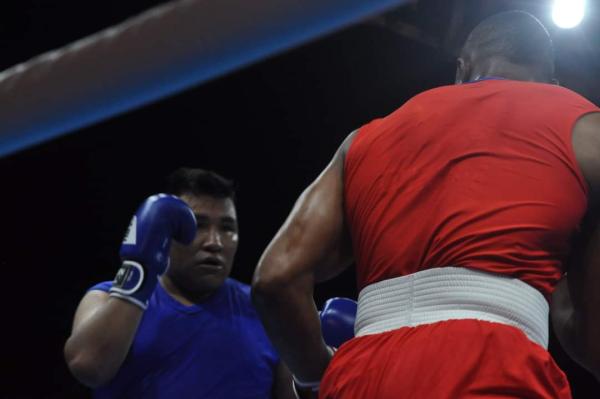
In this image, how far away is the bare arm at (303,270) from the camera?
130 cm

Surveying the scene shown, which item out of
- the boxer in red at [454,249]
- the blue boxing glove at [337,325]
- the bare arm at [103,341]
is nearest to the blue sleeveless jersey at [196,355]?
the bare arm at [103,341]

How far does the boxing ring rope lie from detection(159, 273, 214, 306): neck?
3.98 feet

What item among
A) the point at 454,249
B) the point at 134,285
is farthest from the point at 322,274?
the point at 134,285

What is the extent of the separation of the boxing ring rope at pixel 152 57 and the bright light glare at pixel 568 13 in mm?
3156

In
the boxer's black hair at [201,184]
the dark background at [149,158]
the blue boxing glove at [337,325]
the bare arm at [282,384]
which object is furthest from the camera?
the dark background at [149,158]

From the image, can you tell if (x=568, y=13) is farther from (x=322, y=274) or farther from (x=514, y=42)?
(x=322, y=274)

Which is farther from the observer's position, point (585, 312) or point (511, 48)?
point (511, 48)

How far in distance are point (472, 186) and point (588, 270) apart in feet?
0.71

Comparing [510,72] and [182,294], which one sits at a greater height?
[510,72]

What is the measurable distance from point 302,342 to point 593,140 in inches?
21.6

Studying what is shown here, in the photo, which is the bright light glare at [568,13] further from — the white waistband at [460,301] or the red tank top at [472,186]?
the white waistband at [460,301]

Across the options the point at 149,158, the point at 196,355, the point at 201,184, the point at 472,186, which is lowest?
the point at 149,158

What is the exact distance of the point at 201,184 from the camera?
2641 mm

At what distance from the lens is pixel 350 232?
1359mm
